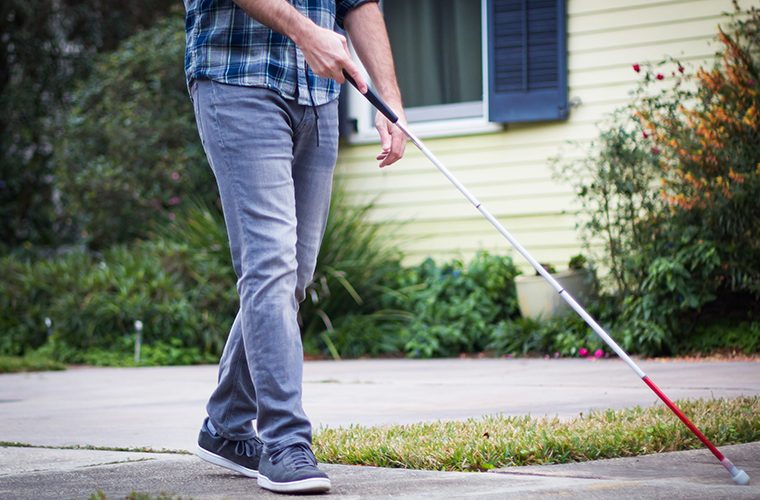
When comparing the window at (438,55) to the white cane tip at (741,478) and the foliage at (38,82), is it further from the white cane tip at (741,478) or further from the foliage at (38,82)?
the white cane tip at (741,478)

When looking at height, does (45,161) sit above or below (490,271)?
above

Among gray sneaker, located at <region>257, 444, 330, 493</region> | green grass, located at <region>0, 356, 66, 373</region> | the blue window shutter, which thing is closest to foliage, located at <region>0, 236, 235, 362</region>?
green grass, located at <region>0, 356, 66, 373</region>

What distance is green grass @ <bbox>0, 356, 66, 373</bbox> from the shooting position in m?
7.43

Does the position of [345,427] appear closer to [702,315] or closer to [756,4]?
[702,315]

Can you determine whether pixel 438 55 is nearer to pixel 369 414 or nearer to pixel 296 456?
pixel 369 414

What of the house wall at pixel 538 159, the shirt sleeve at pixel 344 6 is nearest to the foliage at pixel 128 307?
the house wall at pixel 538 159

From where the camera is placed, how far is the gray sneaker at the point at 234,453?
3.09m

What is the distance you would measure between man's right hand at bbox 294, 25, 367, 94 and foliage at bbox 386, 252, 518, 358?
5.15 metres

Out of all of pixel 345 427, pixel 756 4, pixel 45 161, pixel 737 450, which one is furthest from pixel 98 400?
pixel 45 161

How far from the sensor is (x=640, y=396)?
15.5 feet

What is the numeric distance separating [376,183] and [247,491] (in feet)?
22.6

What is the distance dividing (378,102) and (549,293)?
4.97 meters

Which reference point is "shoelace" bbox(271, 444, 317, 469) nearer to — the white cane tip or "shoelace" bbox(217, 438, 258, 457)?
"shoelace" bbox(217, 438, 258, 457)

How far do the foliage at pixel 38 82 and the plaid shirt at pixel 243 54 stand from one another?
8.92 metres
